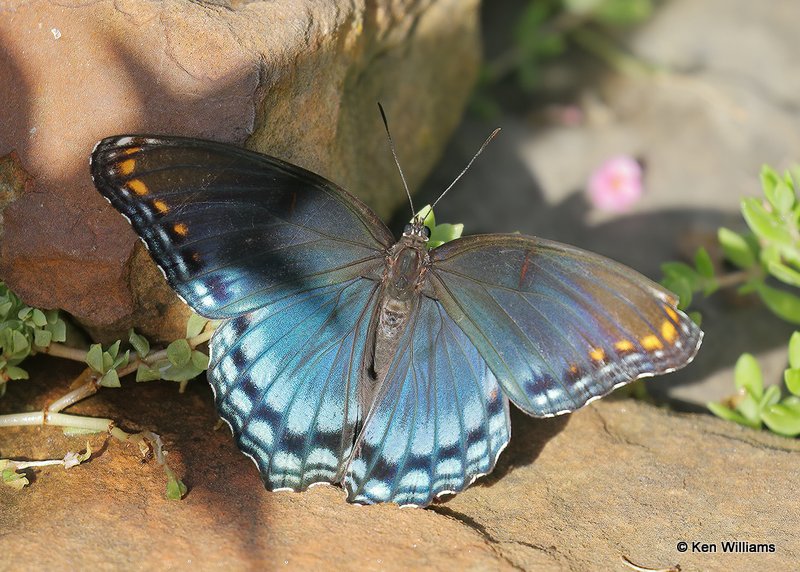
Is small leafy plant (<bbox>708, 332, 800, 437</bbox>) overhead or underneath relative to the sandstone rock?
underneath

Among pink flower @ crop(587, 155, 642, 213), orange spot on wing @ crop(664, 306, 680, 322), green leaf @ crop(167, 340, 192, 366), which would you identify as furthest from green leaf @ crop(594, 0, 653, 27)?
green leaf @ crop(167, 340, 192, 366)

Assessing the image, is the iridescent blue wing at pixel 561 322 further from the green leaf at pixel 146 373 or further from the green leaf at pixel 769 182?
the green leaf at pixel 769 182

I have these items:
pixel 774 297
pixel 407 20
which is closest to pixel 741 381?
pixel 774 297

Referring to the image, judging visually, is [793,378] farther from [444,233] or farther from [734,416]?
[444,233]

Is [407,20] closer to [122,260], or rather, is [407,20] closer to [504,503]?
[122,260]

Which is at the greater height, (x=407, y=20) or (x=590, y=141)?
(x=407, y=20)

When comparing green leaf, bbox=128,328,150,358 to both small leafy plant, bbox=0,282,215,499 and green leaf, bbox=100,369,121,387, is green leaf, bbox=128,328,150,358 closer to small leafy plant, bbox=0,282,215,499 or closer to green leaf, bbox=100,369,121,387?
small leafy plant, bbox=0,282,215,499
